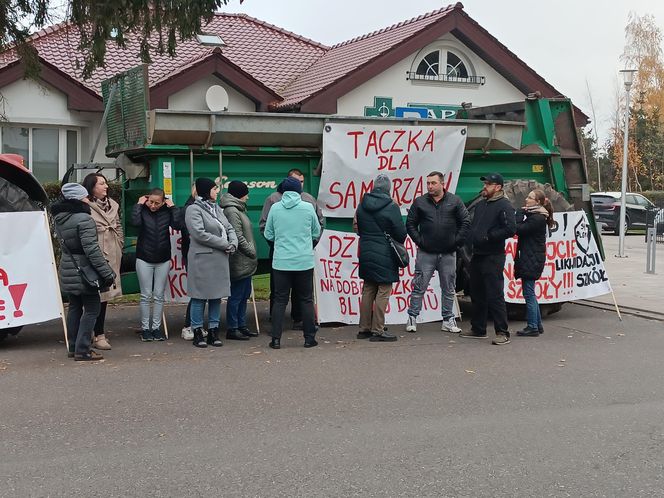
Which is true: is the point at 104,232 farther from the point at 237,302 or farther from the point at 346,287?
the point at 346,287

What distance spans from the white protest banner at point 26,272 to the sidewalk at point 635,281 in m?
7.56

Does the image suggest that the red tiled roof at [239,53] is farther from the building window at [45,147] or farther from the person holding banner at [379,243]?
the person holding banner at [379,243]

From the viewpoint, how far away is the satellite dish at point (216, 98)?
1827cm

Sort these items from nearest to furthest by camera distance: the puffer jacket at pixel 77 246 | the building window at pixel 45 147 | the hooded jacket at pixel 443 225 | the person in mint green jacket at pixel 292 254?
the puffer jacket at pixel 77 246 < the person in mint green jacket at pixel 292 254 < the hooded jacket at pixel 443 225 < the building window at pixel 45 147

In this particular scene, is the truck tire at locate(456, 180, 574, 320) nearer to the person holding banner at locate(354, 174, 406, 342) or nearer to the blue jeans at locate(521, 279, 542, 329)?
the blue jeans at locate(521, 279, 542, 329)

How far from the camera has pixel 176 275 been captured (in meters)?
9.01

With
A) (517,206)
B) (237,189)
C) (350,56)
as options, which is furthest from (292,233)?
(350,56)

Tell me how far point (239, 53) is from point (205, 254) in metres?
15.7

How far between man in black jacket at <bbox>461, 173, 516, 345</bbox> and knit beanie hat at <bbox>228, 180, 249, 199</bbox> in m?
2.48

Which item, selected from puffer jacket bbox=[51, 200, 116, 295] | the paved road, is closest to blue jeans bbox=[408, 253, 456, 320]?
the paved road

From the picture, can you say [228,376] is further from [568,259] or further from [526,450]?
[568,259]

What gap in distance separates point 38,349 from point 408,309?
3.94 meters

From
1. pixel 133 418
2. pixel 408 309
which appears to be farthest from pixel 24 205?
pixel 408 309

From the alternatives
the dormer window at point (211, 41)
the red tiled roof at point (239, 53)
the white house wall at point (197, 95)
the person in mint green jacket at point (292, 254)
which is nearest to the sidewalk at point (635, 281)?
the person in mint green jacket at point (292, 254)
